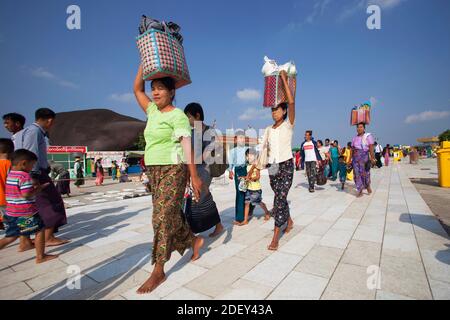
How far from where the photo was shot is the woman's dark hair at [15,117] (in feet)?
11.1

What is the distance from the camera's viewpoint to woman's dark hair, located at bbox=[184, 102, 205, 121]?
10.2ft

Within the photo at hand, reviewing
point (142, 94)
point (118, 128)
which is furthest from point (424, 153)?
point (118, 128)

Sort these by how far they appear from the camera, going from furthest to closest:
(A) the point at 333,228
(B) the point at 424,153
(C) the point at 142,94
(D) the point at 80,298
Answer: (B) the point at 424,153, (A) the point at 333,228, (C) the point at 142,94, (D) the point at 80,298

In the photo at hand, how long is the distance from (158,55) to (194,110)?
1.11 meters

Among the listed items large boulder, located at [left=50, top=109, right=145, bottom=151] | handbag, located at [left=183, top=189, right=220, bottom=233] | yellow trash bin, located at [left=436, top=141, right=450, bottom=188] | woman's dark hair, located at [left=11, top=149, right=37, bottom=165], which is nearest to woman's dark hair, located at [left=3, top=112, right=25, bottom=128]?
woman's dark hair, located at [left=11, top=149, right=37, bottom=165]

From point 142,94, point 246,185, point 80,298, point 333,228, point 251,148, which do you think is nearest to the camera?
point 80,298

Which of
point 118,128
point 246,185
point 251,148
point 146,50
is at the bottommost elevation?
point 246,185

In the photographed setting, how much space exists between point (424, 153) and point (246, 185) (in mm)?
53373

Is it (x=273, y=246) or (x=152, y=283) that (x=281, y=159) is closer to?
(x=273, y=246)

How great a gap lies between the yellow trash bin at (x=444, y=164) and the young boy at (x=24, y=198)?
1046 cm

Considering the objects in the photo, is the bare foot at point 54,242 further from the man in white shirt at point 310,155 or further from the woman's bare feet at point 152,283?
the man in white shirt at point 310,155

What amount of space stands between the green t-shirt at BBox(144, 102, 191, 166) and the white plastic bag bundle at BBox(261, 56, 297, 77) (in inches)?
57.8

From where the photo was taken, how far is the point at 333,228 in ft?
12.0
